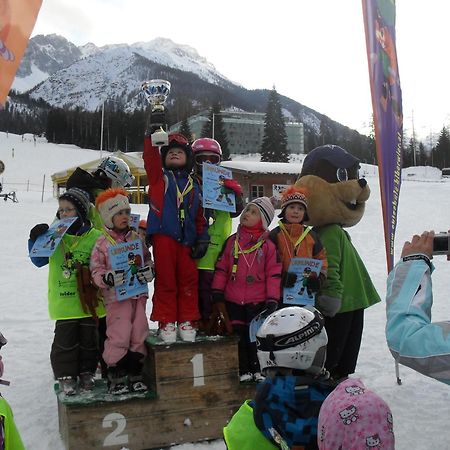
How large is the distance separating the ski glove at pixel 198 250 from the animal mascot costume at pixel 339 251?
85cm

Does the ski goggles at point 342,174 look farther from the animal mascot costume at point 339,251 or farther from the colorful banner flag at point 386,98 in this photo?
the colorful banner flag at point 386,98

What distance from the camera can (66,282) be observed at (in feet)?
12.1

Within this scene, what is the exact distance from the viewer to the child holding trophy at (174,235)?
3686 millimetres

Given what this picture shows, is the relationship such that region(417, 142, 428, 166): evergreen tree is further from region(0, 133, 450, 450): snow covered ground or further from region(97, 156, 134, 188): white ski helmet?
region(97, 156, 134, 188): white ski helmet

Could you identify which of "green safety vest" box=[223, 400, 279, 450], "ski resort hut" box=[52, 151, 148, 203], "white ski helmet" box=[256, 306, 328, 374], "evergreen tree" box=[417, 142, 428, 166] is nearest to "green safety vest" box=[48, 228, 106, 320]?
"green safety vest" box=[223, 400, 279, 450]

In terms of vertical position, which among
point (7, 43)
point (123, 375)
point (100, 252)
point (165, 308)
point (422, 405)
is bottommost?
point (422, 405)

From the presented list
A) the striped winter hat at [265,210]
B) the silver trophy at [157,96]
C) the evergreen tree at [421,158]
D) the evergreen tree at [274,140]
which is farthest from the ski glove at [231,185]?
the evergreen tree at [421,158]

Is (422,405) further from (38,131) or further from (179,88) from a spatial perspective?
(179,88)

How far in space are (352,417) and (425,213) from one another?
2065cm

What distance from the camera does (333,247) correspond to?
391cm

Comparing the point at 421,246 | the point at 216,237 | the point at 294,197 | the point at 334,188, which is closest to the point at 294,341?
the point at 421,246

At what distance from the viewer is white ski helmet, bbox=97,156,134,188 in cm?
455

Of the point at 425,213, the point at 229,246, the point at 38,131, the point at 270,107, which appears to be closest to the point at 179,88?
the point at 38,131

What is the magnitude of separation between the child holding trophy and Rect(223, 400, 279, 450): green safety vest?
1615mm
